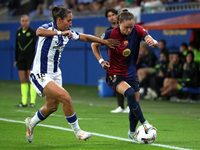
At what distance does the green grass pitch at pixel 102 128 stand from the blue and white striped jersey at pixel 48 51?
1167 mm

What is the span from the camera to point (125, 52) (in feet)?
23.7

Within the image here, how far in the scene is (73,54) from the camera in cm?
2367

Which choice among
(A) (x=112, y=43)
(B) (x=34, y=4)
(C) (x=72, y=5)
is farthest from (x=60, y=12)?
(B) (x=34, y=4)

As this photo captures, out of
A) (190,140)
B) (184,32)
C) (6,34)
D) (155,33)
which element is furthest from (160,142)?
(6,34)

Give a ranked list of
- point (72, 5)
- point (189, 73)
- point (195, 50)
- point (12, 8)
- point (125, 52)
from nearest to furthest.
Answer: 1. point (125, 52)
2. point (189, 73)
3. point (195, 50)
4. point (72, 5)
5. point (12, 8)

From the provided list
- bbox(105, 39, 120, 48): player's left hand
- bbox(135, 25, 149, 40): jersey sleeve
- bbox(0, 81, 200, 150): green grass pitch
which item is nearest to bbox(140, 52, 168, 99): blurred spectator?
bbox(0, 81, 200, 150): green grass pitch

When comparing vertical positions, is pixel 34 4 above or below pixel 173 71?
above

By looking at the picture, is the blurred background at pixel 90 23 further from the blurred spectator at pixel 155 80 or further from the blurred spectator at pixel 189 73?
the blurred spectator at pixel 155 80

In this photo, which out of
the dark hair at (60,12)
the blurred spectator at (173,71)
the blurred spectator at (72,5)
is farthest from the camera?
the blurred spectator at (72,5)

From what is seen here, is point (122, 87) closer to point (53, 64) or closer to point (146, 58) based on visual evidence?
point (53, 64)

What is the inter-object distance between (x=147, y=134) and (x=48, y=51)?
75.7 inches

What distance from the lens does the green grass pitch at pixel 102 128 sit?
6.73 m

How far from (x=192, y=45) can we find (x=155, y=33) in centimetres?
425

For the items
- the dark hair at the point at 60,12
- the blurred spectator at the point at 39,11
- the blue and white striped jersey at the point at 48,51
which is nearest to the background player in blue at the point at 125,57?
the blue and white striped jersey at the point at 48,51
